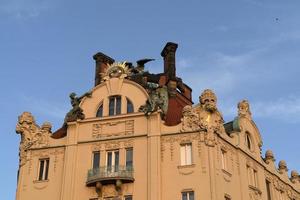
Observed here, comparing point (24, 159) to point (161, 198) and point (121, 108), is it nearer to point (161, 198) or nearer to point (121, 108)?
point (121, 108)

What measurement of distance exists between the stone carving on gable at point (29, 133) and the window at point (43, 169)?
135 centimetres

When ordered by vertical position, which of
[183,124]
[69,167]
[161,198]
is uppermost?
[183,124]

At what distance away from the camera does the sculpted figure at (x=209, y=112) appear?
4634cm

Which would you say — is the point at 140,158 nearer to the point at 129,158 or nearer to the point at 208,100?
the point at 129,158

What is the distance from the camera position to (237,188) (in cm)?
4703

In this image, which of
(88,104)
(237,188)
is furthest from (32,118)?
(237,188)

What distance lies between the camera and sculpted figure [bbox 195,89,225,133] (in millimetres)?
46344

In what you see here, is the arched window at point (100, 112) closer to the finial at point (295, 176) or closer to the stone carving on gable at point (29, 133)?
the stone carving on gable at point (29, 133)

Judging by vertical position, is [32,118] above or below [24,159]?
above

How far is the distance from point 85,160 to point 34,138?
209 inches

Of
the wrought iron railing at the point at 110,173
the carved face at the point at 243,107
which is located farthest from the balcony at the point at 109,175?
the carved face at the point at 243,107

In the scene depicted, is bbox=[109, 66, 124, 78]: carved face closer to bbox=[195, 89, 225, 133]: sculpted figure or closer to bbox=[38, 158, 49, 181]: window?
bbox=[195, 89, 225, 133]: sculpted figure

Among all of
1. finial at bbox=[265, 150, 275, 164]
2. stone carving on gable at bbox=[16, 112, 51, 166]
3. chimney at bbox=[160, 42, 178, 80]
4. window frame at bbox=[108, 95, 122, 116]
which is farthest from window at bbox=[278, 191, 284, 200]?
stone carving on gable at bbox=[16, 112, 51, 166]

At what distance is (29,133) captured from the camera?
49531 millimetres
